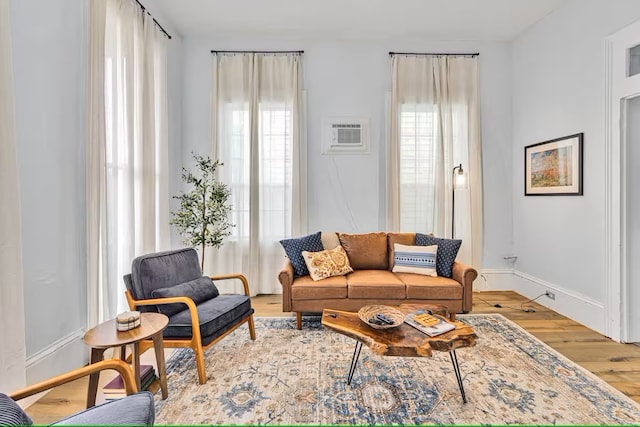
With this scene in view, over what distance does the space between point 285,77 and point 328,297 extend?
2903 mm

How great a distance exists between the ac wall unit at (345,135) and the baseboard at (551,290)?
246cm

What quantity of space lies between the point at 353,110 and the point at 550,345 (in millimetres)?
3392

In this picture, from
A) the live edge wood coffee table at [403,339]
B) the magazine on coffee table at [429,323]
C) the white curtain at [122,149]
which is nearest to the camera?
the live edge wood coffee table at [403,339]

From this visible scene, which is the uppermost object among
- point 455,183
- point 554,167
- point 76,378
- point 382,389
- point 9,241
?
point 554,167

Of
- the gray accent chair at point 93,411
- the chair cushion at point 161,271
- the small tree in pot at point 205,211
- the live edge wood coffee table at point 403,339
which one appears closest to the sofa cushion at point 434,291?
the live edge wood coffee table at point 403,339

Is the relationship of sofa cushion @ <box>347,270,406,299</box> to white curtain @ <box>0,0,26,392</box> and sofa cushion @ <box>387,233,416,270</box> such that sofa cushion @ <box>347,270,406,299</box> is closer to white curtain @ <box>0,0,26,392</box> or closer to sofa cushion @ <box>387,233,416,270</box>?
sofa cushion @ <box>387,233,416,270</box>

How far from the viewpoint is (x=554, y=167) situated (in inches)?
142

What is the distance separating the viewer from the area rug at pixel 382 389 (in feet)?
6.06

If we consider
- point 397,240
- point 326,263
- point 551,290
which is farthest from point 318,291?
point 551,290

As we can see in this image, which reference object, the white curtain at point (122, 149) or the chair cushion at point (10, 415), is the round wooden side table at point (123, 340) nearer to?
the chair cushion at point (10, 415)

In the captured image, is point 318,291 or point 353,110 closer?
point 318,291

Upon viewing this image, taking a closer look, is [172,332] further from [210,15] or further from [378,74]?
[378,74]

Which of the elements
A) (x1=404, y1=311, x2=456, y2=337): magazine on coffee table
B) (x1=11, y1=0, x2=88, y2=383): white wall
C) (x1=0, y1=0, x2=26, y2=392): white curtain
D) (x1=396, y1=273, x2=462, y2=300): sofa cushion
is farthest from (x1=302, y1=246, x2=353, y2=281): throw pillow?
(x1=0, y1=0, x2=26, y2=392): white curtain

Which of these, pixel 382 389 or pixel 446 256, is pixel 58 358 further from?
pixel 446 256
